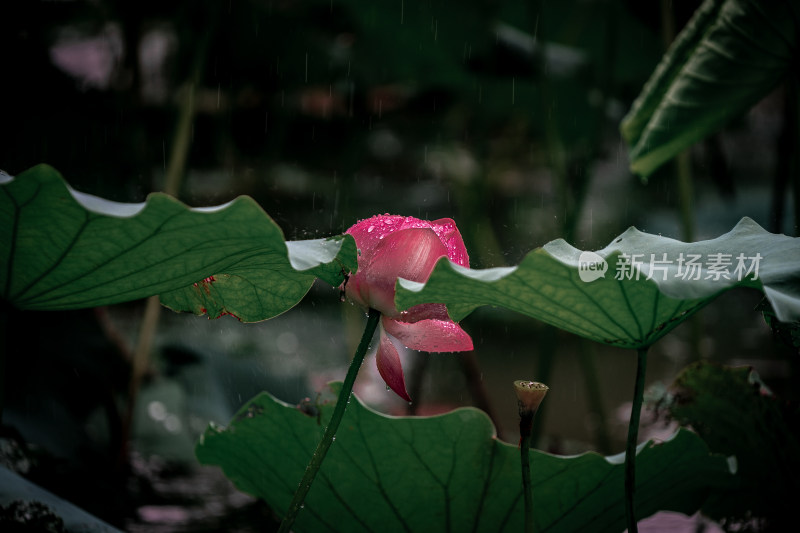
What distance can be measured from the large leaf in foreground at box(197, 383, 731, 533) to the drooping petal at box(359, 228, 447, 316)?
11 cm

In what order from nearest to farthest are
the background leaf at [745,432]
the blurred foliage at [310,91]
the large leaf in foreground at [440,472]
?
the large leaf in foreground at [440,472], the background leaf at [745,432], the blurred foliage at [310,91]

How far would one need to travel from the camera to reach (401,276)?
0.36 m

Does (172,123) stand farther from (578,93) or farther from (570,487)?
(570,487)

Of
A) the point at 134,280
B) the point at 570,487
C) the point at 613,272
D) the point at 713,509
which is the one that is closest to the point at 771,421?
the point at 713,509

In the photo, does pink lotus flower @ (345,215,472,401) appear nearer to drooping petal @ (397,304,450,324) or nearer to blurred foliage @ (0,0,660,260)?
drooping petal @ (397,304,450,324)

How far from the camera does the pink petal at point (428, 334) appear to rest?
368 millimetres

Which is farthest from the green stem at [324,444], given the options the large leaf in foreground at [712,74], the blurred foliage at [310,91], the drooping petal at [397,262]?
the blurred foliage at [310,91]

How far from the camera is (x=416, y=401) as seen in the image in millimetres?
1156

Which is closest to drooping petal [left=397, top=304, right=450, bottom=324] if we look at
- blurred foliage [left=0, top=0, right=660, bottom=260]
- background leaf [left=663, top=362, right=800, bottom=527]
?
background leaf [left=663, top=362, right=800, bottom=527]

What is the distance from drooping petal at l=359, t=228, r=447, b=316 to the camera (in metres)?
0.35

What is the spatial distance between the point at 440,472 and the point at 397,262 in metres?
0.17

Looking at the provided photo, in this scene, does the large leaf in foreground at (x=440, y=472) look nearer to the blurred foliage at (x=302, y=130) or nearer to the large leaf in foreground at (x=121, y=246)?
the large leaf in foreground at (x=121, y=246)

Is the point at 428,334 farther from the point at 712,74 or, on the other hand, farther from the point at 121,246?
the point at 712,74

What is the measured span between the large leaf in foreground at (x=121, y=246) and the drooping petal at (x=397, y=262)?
16mm
